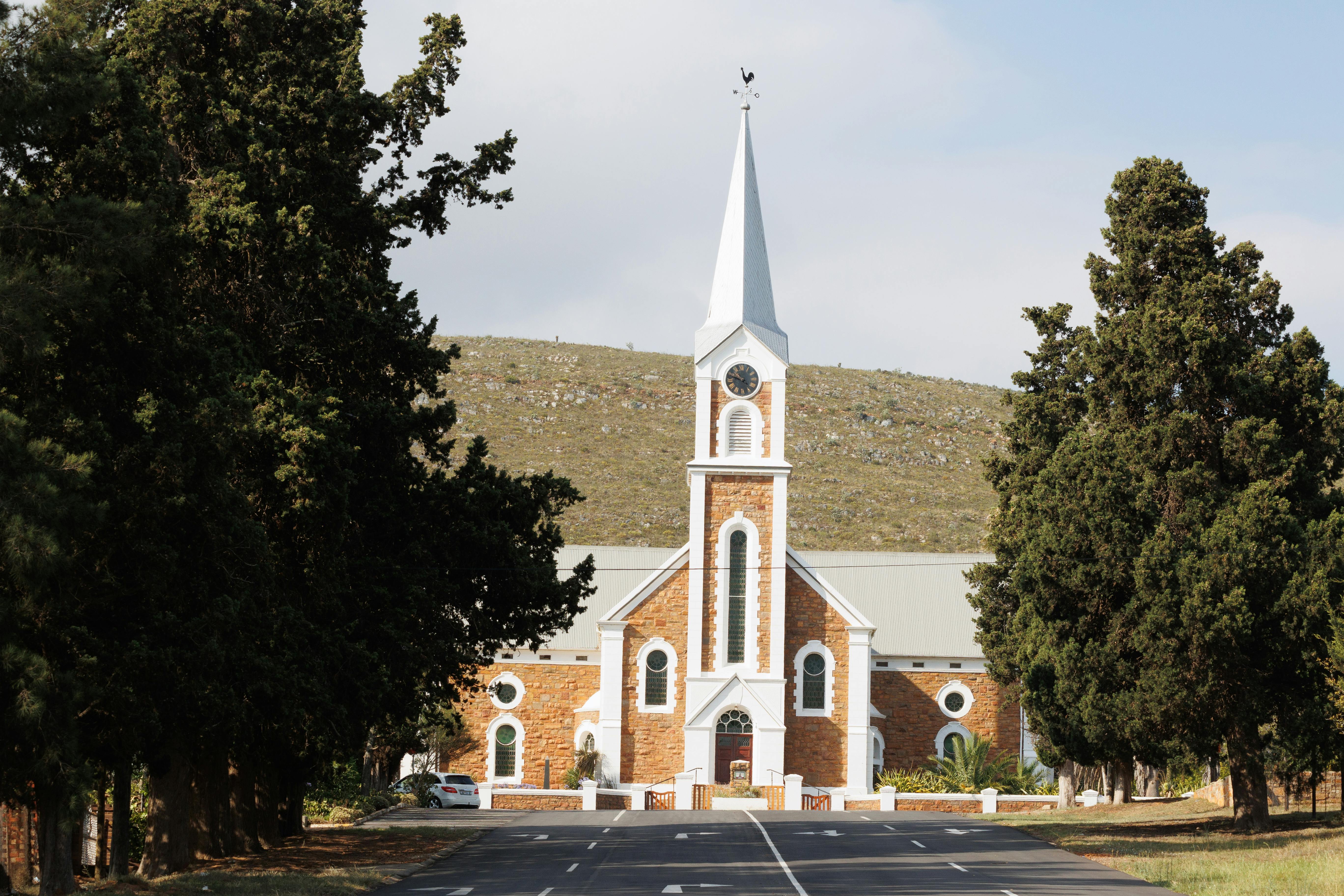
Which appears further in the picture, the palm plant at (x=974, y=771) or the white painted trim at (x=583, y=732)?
the white painted trim at (x=583, y=732)

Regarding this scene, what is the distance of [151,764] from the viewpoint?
18781 millimetres

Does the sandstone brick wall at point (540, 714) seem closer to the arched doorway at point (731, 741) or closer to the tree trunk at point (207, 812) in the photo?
the arched doorway at point (731, 741)

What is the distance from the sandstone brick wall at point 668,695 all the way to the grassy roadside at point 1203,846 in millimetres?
12979

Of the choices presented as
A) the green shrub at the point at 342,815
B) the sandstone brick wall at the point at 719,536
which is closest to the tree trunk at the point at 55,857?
the green shrub at the point at 342,815

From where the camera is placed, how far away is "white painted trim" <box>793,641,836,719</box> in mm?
49438

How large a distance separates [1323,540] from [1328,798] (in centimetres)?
1067

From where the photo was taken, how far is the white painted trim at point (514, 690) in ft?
176

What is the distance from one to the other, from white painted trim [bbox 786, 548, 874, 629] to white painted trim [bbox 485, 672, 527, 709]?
11.5 metres

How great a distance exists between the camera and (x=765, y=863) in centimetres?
2347

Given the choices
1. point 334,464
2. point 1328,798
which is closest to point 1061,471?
point 1328,798

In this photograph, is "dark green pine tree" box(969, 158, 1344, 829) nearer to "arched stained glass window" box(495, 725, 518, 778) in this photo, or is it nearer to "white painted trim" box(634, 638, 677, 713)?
"white painted trim" box(634, 638, 677, 713)

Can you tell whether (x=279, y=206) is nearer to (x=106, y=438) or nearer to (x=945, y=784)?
(x=106, y=438)

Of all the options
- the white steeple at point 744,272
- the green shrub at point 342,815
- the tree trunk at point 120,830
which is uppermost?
the white steeple at point 744,272

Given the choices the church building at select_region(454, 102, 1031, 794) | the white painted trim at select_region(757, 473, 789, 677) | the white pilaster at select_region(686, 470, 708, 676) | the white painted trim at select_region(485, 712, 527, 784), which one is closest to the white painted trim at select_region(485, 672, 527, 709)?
the church building at select_region(454, 102, 1031, 794)
